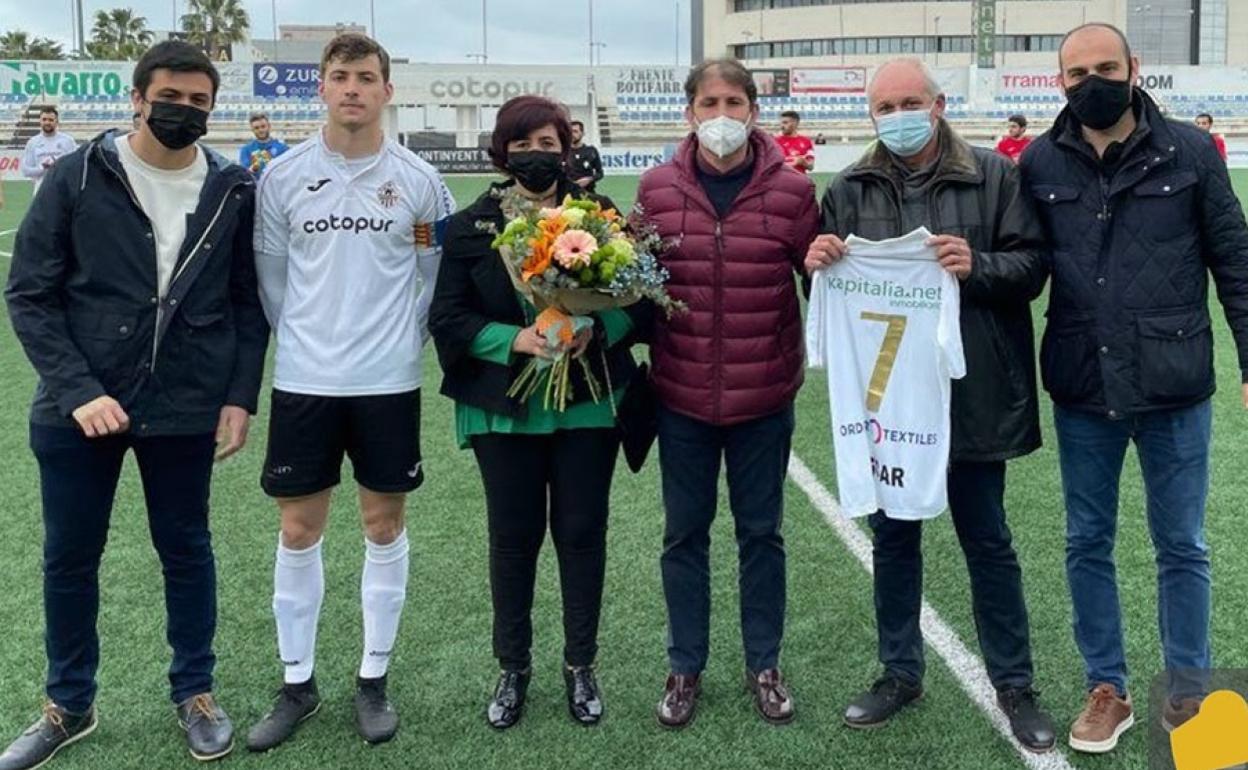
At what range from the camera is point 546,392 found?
3383mm

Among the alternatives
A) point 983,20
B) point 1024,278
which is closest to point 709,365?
point 1024,278

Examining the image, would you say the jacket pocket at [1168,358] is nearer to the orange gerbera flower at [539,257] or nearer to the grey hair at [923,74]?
the grey hair at [923,74]

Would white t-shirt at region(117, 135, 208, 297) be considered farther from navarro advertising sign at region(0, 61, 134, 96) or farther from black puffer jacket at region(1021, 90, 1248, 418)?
navarro advertising sign at region(0, 61, 134, 96)

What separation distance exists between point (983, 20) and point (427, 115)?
3378cm

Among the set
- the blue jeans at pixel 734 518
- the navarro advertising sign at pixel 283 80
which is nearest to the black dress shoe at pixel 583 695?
the blue jeans at pixel 734 518

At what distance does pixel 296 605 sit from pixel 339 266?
1.08 meters

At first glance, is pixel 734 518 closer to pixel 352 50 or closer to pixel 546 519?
pixel 546 519

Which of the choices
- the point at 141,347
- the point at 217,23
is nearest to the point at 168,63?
the point at 141,347

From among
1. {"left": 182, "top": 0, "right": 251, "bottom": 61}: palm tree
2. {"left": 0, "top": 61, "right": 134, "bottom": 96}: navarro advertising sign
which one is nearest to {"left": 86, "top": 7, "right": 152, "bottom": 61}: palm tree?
{"left": 182, "top": 0, "right": 251, "bottom": 61}: palm tree

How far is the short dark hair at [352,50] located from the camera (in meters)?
3.31

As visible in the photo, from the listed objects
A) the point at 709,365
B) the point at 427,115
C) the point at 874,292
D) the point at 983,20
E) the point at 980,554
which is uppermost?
the point at 983,20

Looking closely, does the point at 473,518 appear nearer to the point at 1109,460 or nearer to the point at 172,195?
the point at 172,195

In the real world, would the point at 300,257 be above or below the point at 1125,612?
above

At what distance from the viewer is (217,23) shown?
7212 cm
